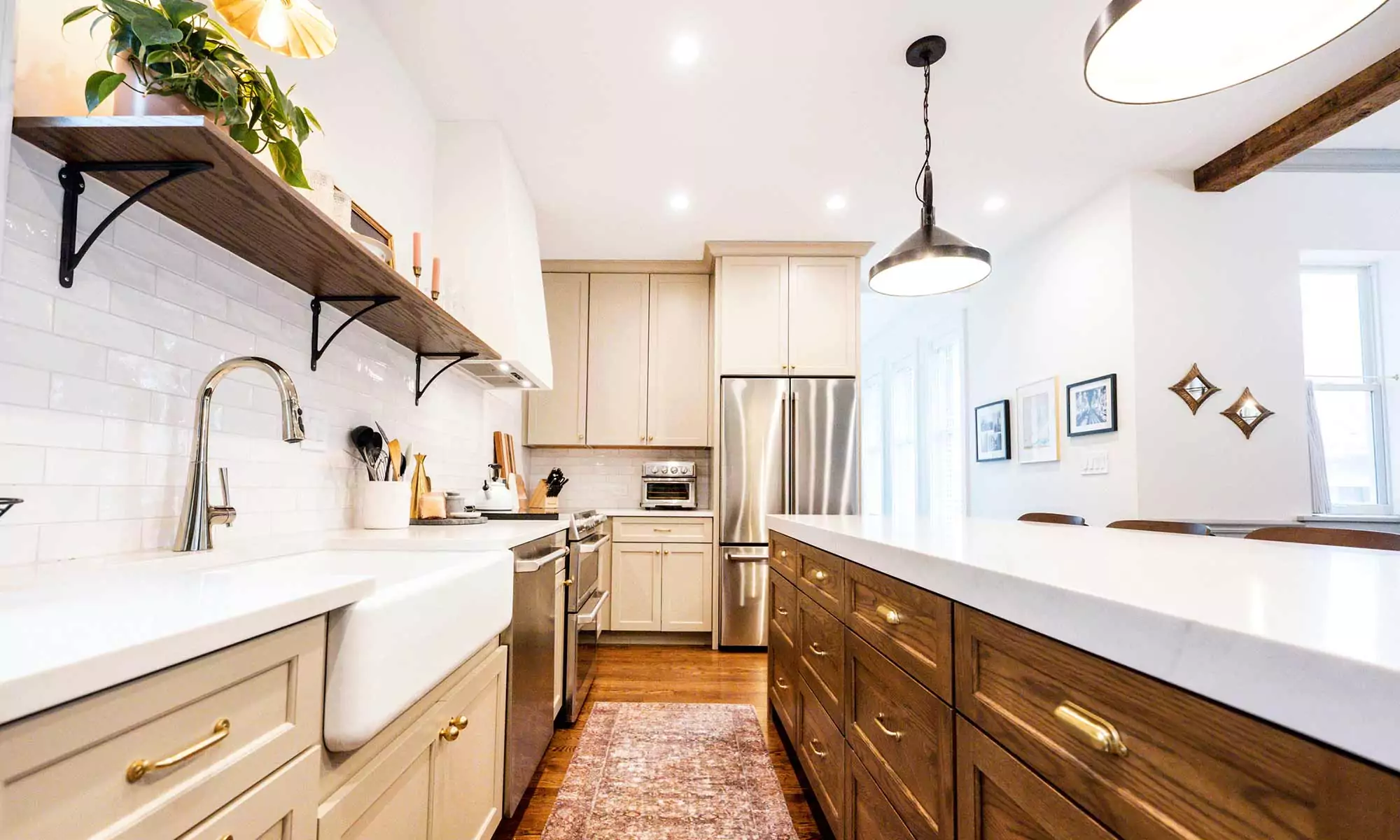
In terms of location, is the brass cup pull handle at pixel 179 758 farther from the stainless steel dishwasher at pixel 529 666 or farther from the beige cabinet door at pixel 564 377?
the beige cabinet door at pixel 564 377

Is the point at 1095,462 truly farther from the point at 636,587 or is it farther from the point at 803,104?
the point at 636,587

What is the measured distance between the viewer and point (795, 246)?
4.39 meters

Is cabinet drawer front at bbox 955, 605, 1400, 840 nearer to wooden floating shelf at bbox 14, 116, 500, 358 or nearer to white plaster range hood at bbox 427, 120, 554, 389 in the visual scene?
wooden floating shelf at bbox 14, 116, 500, 358

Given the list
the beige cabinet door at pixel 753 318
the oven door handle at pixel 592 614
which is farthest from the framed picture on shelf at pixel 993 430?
the oven door handle at pixel 592 614

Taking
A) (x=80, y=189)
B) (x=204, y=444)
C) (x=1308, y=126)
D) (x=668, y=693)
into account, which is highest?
(x=1308, y=126)

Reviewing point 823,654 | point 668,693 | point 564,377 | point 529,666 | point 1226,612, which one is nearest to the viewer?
point 1226,612

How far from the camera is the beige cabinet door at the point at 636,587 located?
4207 mm

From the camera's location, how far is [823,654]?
1.85 meters

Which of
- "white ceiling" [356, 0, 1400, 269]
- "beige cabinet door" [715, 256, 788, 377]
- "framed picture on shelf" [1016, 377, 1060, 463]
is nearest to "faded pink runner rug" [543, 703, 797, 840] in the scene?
"beige cabinet door" [715, 256, 788, 377]

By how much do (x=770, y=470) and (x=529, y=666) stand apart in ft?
8.21

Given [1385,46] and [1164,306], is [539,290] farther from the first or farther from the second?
[1385,46]

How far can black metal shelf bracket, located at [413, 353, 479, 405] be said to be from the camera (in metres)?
2.58

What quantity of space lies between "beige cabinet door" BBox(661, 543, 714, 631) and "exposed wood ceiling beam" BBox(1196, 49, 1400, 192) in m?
3.57

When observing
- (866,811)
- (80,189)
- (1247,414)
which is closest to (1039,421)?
(1247,414)
